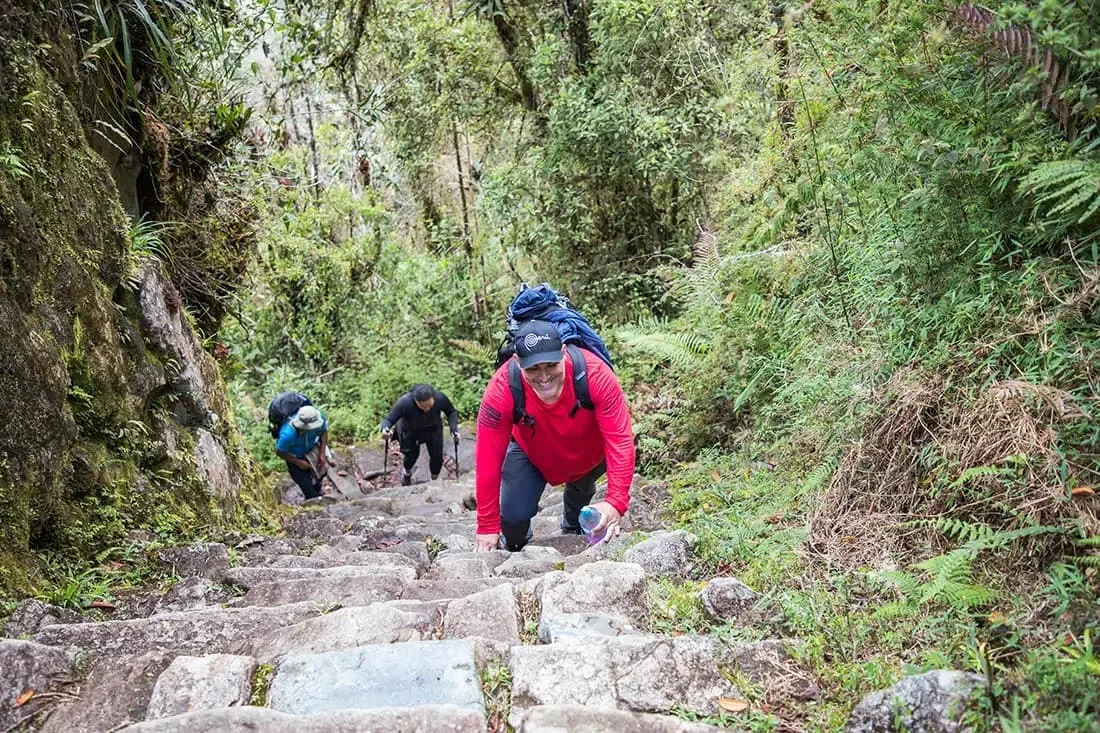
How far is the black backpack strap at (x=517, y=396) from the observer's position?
4469 millimetres

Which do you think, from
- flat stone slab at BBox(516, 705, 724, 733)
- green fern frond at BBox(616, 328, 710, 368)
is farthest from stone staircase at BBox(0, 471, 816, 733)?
green fern frond at BBox(616, 328, 710, 368)

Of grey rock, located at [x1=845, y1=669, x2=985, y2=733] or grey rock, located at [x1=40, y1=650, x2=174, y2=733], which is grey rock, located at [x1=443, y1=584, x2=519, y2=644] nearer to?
grey rock, located at [x1=40, y1=650, x2=174, y2=733]

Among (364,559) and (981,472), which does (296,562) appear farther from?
(981,472)

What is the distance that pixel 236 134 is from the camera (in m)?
7.80

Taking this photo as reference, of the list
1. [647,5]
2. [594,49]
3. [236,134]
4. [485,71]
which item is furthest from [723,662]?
[485,71]

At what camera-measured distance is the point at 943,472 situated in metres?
3.14

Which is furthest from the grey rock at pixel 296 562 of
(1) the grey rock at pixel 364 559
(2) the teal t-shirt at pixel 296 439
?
(2) the teal t-shirt at pixel 296 439

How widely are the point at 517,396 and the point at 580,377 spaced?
0.38 metres

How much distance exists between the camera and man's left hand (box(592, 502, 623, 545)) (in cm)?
425

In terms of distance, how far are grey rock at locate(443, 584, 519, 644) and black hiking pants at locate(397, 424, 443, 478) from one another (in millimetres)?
7651

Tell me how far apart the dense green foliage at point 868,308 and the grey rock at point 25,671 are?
2.21 m

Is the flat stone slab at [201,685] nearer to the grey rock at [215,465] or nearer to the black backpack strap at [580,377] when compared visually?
the black backpack strap at [580,377]

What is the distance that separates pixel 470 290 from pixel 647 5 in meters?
7.16

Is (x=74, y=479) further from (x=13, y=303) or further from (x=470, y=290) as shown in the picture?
(x=470, y=290)
